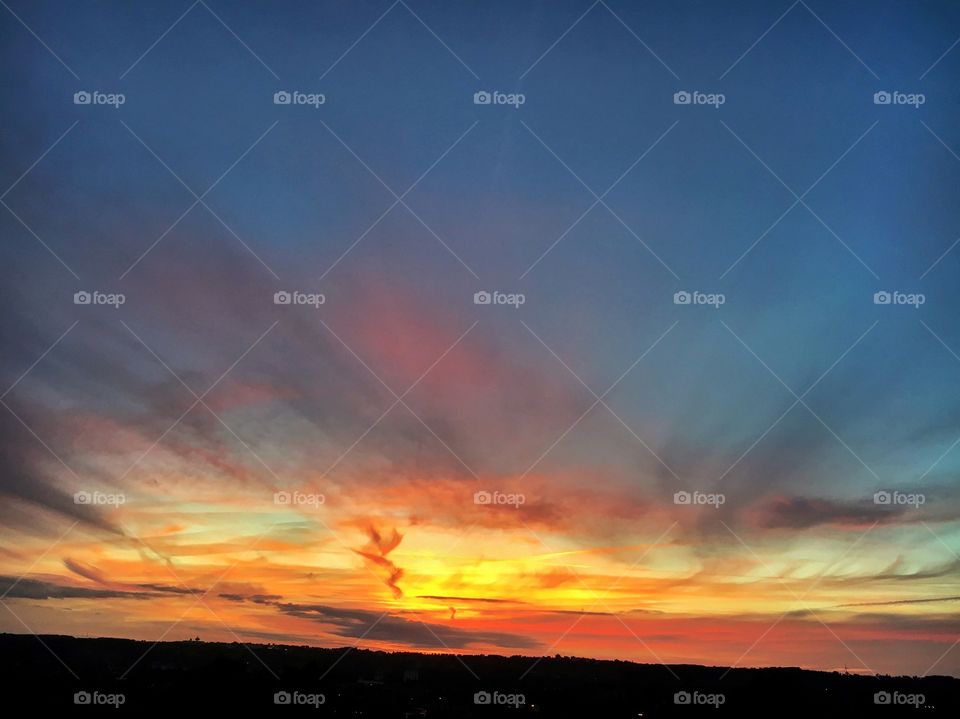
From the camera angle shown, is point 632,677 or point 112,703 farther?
point 632,677

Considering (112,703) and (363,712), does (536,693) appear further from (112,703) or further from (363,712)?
(112,703)

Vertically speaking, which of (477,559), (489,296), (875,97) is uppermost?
(875,97)

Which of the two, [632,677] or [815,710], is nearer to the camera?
[815,710]

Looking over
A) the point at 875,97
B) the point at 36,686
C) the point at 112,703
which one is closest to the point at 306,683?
the point at 112,703

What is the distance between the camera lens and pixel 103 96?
13.5 meters

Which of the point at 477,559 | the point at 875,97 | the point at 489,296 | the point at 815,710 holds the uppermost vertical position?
the point at 875,97

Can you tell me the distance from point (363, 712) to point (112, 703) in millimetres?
3585

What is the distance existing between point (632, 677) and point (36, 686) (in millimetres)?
8857

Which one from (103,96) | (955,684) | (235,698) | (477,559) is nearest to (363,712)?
(235,698)

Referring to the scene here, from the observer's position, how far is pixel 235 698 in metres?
14.1

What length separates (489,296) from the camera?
1379 centimetres

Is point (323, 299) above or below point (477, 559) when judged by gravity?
above

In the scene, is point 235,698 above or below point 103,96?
below

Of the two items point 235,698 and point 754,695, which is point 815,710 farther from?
point 235,698
